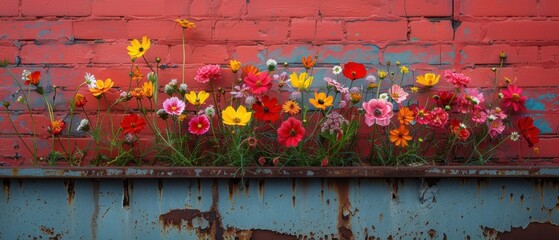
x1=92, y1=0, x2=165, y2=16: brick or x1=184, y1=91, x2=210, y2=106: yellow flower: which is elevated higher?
x1=92, y1=0, x2=165, y2=16: brick

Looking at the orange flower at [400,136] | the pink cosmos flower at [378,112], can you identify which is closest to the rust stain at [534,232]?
the orange flower at [400,136]

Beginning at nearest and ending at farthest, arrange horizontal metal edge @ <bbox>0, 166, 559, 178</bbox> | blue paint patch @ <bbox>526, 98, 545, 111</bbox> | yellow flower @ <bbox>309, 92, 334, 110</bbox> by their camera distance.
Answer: horizontal metal edge @ <bbox>0, 166, 559, 178</bbox>
yellow flower @ <bbox>309, 92, 334, 110</bbox>
blue paint patch @ <bbox>526, 98, 545, 111</bbox>

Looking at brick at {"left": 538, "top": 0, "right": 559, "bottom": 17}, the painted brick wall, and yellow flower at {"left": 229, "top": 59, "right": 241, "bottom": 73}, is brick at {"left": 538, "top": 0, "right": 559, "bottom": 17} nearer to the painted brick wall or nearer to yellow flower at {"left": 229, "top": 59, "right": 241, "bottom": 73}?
the painted brick wall

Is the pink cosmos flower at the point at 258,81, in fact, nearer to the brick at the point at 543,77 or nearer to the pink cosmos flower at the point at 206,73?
the pink cosmos flower at the point at 206,73

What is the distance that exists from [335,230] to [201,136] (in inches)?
23.7

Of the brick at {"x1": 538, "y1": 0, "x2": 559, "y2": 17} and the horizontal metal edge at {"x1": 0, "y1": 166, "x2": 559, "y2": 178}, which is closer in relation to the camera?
the horizontal metal edge at {"x1": 0, "y1": 166, "x2": 559, "y2": 178}

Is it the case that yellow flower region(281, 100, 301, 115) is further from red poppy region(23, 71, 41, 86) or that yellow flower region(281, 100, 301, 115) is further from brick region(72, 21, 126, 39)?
red poppy region(23, 71, 41, 86)

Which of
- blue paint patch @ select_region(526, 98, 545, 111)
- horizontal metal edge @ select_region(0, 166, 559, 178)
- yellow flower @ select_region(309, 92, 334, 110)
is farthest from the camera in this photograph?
blue paint patch @ select_region(526, 98, 545, 111)

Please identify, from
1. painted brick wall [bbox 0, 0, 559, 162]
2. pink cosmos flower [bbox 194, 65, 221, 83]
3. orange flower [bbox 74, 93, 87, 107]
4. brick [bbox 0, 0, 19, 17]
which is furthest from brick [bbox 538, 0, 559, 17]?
brick [bbox 0, 0, 19, 17]

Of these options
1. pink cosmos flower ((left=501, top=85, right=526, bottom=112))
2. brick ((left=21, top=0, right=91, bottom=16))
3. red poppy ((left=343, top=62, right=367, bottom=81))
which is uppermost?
brick ((left=21, top=0, right=91, bottom=16))

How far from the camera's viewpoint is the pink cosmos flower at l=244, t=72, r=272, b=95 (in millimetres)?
2102

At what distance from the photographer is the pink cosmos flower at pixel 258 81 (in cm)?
210

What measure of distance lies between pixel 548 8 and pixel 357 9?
0.73 metres

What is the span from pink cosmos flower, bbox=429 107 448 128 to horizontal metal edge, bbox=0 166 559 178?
0.18m
